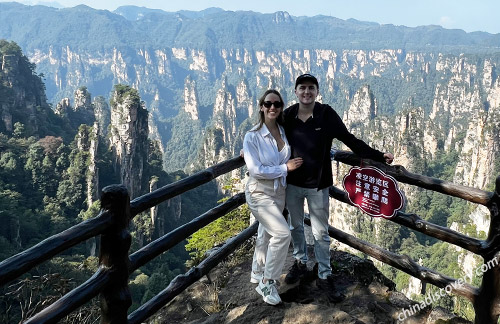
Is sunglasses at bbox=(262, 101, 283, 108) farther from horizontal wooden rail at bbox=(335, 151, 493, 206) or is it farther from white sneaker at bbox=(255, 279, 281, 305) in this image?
white sneaker at bbox=(255, 279, 281, 305)

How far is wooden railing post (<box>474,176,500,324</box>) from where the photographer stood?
264 centimetres

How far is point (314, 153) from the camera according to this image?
3.08 metres

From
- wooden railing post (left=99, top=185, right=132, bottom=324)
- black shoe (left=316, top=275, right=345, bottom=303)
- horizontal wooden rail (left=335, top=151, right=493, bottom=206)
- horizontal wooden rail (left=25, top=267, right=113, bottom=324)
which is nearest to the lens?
horizontal wooden rail (left=25, top=267, right=113, bottom=324)

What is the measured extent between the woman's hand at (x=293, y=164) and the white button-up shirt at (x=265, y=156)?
0.09 ft

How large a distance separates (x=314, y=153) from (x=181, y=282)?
137cm

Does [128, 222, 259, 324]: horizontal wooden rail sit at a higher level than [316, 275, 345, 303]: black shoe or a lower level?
higher

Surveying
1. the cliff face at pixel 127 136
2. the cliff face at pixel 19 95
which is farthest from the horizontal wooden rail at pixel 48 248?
the cliff face at pixel 19 95

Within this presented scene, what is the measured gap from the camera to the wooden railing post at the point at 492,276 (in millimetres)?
2641

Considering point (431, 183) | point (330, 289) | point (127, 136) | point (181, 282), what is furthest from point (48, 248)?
point (127, 136)

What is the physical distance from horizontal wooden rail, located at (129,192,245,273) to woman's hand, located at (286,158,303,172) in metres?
0.90

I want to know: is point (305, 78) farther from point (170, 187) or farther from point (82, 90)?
point (82, 90)

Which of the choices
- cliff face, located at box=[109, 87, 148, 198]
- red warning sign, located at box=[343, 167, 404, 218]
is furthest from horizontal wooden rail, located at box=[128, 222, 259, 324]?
cliff face, located at box=[109, 87, 148, 198]

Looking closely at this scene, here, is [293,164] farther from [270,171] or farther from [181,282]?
[181,282]

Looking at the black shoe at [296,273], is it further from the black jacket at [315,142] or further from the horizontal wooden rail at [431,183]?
the horizontal wooden rail at [431,183]
